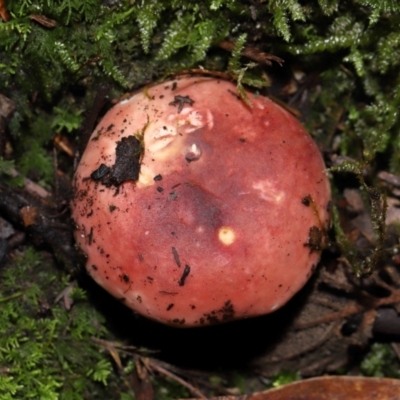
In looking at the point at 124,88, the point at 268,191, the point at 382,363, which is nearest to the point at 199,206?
the point at 268,191

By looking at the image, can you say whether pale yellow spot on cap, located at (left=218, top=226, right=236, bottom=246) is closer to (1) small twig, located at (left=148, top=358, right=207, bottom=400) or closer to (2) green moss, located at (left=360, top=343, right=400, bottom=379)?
(1) small twig, located at (left=148, top=358, right=207, bottom=400)

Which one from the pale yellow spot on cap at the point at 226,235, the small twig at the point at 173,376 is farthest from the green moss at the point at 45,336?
the pale yellow spot on cap at the point at 226,235

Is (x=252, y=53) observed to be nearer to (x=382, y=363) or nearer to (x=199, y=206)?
(x=199, y=206)

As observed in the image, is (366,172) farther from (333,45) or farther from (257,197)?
(257,197)

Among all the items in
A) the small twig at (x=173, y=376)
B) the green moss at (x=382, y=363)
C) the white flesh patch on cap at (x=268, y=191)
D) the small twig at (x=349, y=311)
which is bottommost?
the green moss at (x=382, y=363)

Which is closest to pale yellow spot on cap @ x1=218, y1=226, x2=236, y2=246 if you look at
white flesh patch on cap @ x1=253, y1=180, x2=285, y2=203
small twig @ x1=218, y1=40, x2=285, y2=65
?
white flesh patch on cap @ x1=253, y1=180, x2=285, y2=203

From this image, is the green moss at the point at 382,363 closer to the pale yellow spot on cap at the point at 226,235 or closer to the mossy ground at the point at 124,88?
the mossy ground at the point at 124,88

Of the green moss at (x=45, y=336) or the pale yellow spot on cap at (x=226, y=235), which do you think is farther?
the green moss at (x=45, y=336)

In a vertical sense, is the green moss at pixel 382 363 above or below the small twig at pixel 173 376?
below
